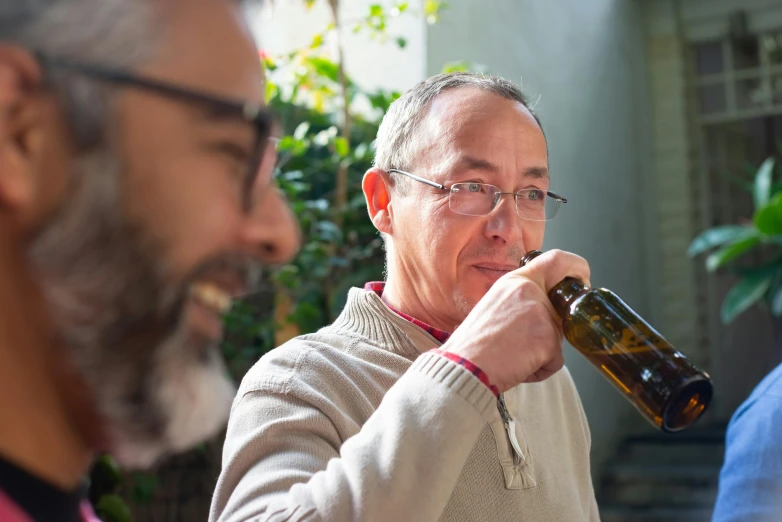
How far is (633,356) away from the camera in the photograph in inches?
36.4

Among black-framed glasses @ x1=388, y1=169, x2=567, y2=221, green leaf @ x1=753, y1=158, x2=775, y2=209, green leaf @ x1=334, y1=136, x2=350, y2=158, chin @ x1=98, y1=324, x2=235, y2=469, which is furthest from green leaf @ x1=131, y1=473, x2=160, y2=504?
green leaf @ x1=753, y1=158, x2=775, y2=209

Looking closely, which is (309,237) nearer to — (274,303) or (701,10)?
(274,303)

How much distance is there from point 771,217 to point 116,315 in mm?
4000

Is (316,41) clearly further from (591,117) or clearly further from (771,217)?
(591,117)

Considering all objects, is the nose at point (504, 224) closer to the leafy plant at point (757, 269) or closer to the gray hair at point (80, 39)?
the gray hair at point (80, 39)

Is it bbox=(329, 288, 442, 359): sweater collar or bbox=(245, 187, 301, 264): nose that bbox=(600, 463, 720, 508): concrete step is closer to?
bbox=(329, 288, 442, 359): sweater collar

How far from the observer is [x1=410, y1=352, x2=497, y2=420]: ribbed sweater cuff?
2.93 feet

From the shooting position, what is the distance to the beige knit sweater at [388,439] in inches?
34.0

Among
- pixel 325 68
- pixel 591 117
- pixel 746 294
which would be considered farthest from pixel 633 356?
pixel 591 117

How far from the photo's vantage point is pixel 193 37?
640mm

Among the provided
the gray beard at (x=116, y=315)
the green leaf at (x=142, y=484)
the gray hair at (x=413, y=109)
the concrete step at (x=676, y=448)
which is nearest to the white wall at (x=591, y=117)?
the concrete step at (x=676, y=448)

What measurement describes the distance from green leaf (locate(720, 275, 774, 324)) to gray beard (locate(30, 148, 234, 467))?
4.13m

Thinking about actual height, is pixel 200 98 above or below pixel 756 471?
above

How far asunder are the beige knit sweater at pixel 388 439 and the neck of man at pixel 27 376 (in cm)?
32
